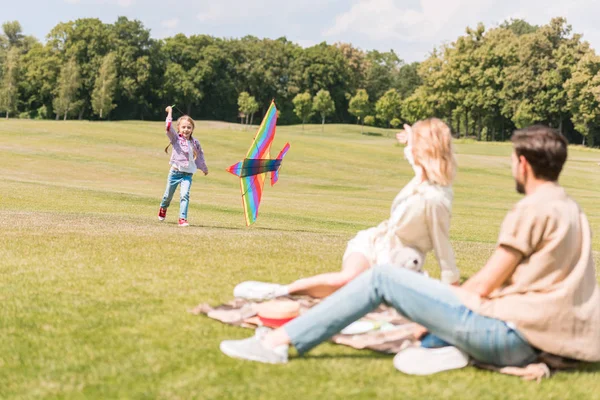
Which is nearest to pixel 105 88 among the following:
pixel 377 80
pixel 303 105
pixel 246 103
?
pixel 246 103

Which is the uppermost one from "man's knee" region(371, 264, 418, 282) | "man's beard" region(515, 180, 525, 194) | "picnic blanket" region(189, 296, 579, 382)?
"man's beard" region(515, 180, 525, 194)

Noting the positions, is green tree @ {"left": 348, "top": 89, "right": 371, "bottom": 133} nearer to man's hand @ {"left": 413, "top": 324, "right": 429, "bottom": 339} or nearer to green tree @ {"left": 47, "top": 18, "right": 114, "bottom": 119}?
green tree @ {"left": 47, "top": 18, "right": 114, "bottom": 119}

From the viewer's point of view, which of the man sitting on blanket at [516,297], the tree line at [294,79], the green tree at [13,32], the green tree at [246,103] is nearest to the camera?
the man sitting on blanket at [516,297]

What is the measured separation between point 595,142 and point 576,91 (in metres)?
14.7

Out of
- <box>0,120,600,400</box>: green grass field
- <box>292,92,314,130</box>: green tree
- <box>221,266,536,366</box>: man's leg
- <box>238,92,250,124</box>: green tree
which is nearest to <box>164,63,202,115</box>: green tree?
<box>238,92,250,124</box>: green tree

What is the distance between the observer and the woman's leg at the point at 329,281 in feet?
20.3

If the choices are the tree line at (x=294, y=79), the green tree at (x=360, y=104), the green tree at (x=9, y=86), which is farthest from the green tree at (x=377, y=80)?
the green tree at (x=9, y=86)

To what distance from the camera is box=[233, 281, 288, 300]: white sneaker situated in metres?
6.29

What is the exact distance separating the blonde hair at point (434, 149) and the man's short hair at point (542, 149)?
1289 mm

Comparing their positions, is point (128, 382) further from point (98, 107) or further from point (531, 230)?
point (98, 107)

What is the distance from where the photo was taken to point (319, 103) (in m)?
100

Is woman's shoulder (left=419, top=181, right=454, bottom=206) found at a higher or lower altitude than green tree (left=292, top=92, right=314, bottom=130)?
lower

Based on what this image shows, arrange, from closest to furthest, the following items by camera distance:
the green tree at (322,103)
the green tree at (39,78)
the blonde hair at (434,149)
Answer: the blonde hair at (434,149) → the green tree at (39,78) → the green tree at (322,103)

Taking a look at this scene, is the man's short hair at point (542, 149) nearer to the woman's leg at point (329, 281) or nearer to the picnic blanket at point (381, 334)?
the picnic blanket at point (381, 334)
